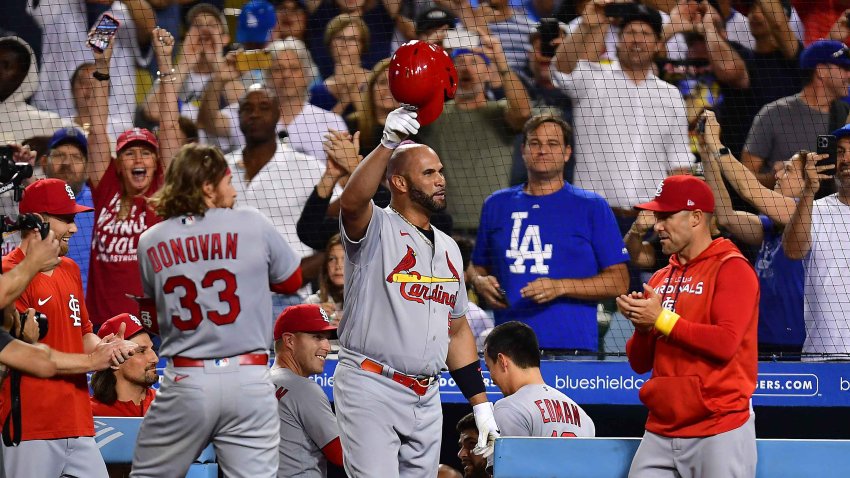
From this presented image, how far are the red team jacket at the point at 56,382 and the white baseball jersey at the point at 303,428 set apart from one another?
75 centimetres

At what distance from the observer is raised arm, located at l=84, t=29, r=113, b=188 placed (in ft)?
21.4

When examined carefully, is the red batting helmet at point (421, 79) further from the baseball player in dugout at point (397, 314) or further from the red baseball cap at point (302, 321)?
the red baseball cap at point (302, 321)


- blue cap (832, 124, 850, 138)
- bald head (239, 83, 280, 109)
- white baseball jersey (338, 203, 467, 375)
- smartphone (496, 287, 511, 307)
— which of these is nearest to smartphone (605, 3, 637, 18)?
blue cap (832, 124, 850, 138)

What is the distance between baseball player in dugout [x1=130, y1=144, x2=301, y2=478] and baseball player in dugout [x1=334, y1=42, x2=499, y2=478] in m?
0.37

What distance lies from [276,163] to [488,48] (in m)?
1.49

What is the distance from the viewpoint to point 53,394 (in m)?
3.91

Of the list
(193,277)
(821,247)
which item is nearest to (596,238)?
(821,247)

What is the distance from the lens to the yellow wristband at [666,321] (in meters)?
3.80

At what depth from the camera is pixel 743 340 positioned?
3848mm

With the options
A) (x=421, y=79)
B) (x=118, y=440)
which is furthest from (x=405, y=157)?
(x=118, y=440)

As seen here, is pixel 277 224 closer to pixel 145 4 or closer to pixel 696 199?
pixel 145 4

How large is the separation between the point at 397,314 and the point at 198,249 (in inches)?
30.1

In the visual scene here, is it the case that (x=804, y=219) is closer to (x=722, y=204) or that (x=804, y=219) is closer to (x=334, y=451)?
(x=722, y=204)

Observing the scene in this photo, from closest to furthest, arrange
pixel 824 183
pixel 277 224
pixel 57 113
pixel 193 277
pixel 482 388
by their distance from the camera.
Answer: pixel 193 277, pixel 482 388, pixel 824 183, pixel 277 224, pixel 57 113
